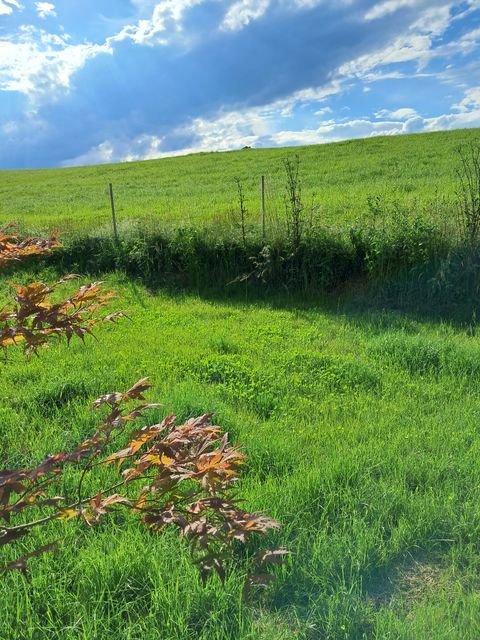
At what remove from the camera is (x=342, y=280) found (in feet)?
28.6

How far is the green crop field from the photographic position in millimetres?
2330

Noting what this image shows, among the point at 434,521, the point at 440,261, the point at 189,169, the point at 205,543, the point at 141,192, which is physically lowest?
the point at 434,521

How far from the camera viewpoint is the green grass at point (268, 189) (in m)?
10.8

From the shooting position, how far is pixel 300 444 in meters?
3.72

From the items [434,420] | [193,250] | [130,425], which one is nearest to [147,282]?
[193,250]

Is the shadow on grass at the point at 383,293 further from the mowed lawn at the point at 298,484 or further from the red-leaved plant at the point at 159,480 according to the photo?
the red-leaved plant at the point at 159,480

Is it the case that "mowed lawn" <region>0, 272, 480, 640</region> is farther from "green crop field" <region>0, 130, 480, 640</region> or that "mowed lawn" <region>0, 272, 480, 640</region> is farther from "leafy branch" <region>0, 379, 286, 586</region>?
"leafy branch" <region>0, 379, 286, 586</region>

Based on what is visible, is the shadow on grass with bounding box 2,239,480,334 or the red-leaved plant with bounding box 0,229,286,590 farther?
the shadow on grass with bounding box 2,239,480,334

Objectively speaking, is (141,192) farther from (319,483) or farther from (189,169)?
(319,483)

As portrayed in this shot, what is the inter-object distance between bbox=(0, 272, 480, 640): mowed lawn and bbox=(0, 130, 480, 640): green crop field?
0.01 m

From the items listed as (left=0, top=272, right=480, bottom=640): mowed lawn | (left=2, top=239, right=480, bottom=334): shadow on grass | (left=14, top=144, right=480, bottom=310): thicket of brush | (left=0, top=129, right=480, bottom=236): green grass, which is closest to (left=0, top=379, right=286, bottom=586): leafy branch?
(left=0, top=272, right=480, bottom=640): mowed lawn

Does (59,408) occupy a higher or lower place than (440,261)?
lower

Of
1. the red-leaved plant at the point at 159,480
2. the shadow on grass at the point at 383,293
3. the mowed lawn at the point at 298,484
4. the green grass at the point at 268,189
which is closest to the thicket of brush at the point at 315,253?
the shadow on grass at the point at 383,293

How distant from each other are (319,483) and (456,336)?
3.81 meters
